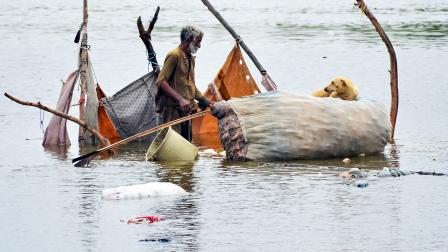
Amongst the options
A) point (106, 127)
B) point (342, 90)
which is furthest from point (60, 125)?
point (342, 90)

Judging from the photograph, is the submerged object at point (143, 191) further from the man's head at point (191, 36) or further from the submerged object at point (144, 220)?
the man's head at point (191, 36)

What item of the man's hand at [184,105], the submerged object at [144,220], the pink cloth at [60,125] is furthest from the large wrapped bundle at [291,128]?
the submerged object at [144,220]

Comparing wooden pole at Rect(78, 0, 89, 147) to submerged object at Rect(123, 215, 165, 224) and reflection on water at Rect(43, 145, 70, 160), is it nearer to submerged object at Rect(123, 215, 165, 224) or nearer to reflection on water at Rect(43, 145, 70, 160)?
reflection on water at Rect(43, 145, 70, 160)

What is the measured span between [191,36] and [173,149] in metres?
1.16

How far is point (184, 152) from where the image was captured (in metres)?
13.6

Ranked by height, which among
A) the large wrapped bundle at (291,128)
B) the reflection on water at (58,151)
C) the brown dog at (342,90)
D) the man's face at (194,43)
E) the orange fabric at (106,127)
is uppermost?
the man's face at (194,43)

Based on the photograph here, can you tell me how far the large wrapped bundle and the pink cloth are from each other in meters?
2.29

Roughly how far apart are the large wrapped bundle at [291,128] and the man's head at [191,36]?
0.67 m

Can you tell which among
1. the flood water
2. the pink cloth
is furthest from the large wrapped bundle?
the pink cloth

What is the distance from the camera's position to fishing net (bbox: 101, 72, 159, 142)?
15.1 m

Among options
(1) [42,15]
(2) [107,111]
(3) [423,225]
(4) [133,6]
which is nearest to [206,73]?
(2) [107,111]

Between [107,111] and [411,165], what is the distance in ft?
12.2

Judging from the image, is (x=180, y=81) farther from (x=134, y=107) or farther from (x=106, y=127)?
(x=106, y=127)

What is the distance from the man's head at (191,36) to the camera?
13.5 m
